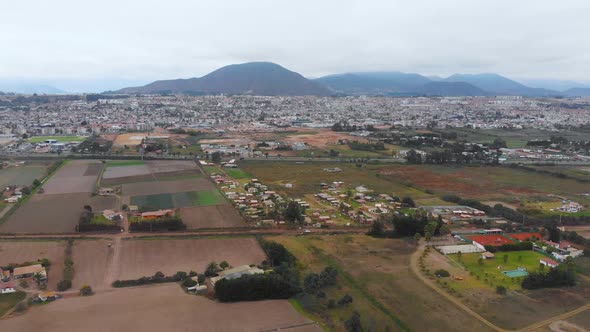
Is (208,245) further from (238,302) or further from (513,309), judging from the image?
(513,309)

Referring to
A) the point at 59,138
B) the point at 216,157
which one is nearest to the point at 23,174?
the point at 216,157

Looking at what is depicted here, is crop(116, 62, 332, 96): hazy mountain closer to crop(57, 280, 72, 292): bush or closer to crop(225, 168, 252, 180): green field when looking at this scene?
crop(225, 168, 252, 180): green field

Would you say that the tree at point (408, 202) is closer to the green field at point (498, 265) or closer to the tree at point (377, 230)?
the tree at point (377, 230)

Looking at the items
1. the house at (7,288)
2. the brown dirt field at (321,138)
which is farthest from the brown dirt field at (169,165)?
the house at (7,288)

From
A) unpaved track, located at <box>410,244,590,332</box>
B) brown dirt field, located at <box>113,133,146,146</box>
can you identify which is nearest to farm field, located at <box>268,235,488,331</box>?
unpaved track, located at <box>410,244,590,332</box>

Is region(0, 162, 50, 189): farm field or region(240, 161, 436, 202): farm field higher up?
region(0, 162, 50, 189): farm field

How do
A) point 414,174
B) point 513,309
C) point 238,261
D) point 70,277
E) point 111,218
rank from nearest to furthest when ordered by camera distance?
point 513,309, point 70,277, point 238,261, point 111,218, point 414,174

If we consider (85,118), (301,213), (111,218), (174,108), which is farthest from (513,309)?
(174,108)
